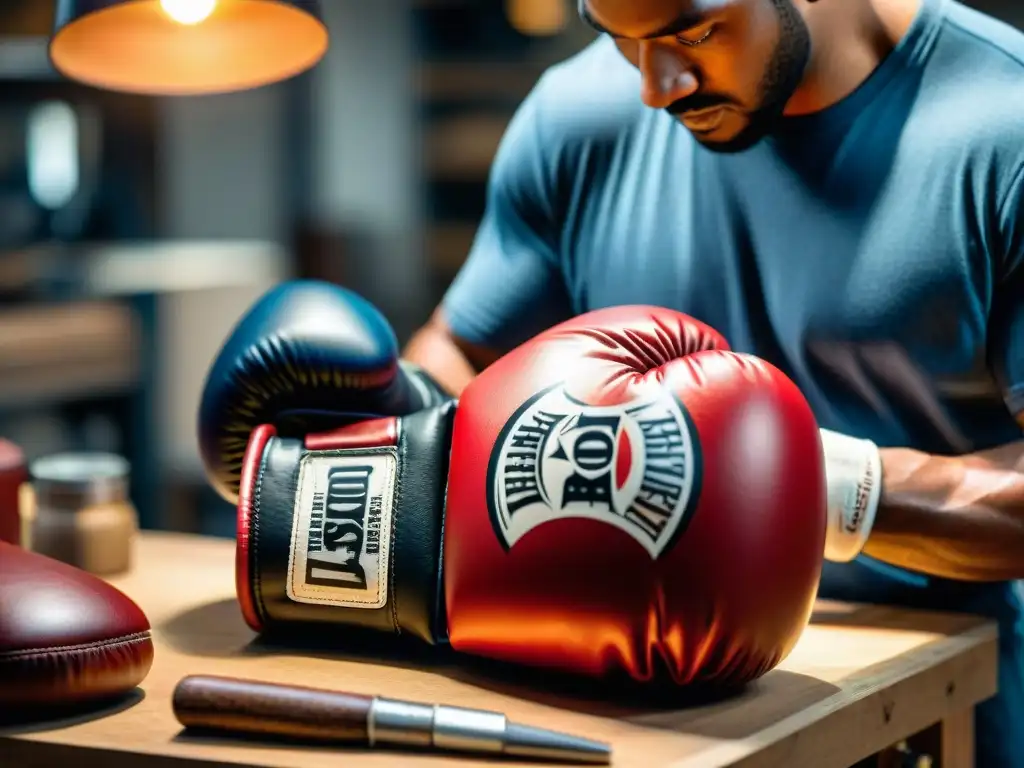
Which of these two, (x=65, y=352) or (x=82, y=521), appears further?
(x=65, y=352)

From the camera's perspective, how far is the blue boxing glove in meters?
1.37

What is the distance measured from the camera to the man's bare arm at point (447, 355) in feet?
5.85

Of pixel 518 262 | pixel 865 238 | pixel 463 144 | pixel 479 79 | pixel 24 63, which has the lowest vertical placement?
pixel 463 144

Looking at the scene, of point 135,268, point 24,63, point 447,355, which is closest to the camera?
point 447,355

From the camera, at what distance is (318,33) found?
5.39 ft

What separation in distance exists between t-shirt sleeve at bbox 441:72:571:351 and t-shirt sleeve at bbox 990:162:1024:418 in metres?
0.57

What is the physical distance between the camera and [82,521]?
1649 millimetres

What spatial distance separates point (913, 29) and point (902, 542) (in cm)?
56

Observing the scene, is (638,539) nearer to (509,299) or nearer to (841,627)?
(841,627)

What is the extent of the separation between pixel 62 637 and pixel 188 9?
2.55ft

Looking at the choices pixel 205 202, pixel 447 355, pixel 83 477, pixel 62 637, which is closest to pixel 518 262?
pixel 447 355

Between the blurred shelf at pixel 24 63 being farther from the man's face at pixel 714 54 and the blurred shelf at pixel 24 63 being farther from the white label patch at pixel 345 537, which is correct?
the white label patch at pixel 345 537

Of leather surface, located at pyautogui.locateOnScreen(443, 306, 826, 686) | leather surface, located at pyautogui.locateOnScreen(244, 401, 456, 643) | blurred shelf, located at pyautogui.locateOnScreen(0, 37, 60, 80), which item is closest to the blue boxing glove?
leather surface, located at pyautogui.locateOnScreen(244, 401, 456, 643)

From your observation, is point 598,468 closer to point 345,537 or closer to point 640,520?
point 640,520
